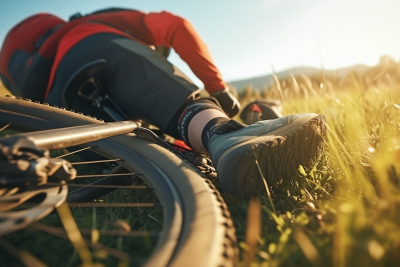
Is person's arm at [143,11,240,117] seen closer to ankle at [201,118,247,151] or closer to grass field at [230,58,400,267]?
ankle at [201,118,247,151]

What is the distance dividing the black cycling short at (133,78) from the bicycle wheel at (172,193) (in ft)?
1.36

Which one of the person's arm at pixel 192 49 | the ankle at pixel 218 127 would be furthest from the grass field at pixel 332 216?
the person's arm at pixel 192 49

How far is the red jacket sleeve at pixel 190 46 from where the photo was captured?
1917mm

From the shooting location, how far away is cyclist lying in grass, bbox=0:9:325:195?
3.69 feet

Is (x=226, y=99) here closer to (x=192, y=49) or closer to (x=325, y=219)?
(x=192, y=49)

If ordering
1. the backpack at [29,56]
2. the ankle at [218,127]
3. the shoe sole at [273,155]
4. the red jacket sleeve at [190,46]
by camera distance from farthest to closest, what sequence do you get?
the backpack at [29,56] → the red jacket sleeve at [190,46] → the ankle at [218,127] → the shoe sole at [273,155]

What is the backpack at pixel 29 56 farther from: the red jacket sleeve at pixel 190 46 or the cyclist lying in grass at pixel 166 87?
the red jacket sleeve at pixel 190 46

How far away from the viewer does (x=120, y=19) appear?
2.28 metres

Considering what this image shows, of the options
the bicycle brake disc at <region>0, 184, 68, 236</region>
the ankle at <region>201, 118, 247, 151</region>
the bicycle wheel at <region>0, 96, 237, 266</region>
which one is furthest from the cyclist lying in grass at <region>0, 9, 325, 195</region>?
the bicycle brake disc at <region>0, 184, 68, 236</region>

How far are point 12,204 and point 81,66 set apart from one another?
1.25m

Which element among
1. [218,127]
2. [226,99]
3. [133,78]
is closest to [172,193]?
[218,127]

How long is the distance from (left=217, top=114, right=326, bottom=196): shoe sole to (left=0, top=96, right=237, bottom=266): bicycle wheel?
130 mm

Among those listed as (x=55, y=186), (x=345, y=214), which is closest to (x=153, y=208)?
(x=55, y=186)

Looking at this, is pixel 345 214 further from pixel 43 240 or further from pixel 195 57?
pixel 195 57
